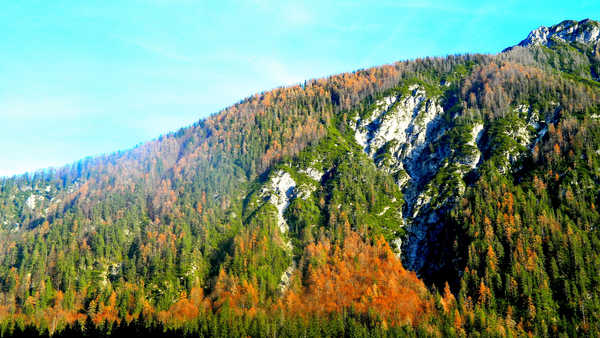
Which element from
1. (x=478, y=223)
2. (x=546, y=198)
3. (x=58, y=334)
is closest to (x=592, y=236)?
(x=546, y=198)

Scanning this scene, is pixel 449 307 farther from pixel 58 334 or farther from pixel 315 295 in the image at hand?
pixel 58 334

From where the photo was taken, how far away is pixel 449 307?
144 metres

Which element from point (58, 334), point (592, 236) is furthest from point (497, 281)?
point (58, 334)

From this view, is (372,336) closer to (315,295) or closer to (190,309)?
(315,295)

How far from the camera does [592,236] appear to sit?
15850 cm

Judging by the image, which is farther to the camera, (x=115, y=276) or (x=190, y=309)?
(x=115, y=276)

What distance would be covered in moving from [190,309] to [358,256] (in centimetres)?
7915

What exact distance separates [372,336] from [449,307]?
42358mm

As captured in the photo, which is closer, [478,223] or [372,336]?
[372,336]

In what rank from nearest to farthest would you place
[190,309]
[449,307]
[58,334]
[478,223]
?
[58,334]
[449,307]
[190,309]
[478,223]

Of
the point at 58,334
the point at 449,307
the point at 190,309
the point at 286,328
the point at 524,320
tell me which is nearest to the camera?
the point at 58,334

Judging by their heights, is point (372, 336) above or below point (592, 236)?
below

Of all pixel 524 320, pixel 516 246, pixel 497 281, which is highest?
pixel 516 246

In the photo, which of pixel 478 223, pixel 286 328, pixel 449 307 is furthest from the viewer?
pixel 478 223
